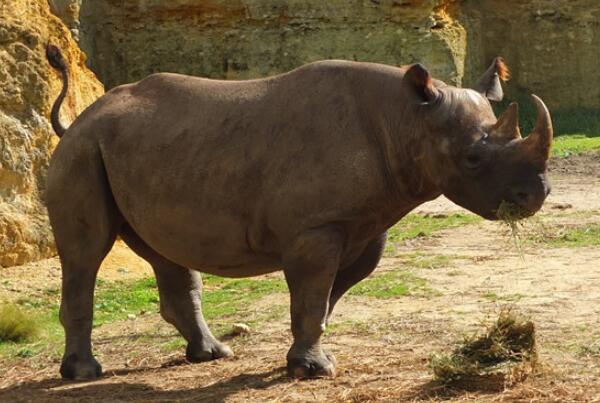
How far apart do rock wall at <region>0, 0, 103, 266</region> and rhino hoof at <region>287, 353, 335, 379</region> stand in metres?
5.03

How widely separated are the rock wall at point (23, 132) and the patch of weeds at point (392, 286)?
322 cm

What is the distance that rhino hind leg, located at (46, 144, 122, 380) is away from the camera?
8.46 meters

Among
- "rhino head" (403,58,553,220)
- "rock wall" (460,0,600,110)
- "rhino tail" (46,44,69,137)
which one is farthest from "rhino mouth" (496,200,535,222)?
"rock wall" (460,0,600,110)

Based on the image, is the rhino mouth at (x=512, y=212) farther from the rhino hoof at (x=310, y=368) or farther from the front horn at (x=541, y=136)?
the rhino hoof at (x=310, y=368)

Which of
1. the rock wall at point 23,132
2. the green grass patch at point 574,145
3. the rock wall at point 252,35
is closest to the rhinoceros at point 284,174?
the rock wall at point 23,132

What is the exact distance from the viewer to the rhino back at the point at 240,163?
25.3 ft

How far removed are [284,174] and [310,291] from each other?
2.32 feet

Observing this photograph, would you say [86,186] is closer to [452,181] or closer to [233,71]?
[452,181]

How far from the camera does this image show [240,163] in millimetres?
7996

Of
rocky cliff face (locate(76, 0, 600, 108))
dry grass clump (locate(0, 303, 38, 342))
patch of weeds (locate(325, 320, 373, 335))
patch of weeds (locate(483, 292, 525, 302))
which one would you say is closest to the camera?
patch of weeds (locate(325, 320, 373, 335))

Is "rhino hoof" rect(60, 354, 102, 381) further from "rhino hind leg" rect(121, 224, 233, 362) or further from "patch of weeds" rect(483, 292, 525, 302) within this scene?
"patch of weeds" rect(483, 292, 525, 302)

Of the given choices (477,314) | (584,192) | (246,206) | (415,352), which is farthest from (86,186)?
(584,192)

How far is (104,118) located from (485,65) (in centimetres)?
1858

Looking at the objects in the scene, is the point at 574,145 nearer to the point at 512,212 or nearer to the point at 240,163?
the point at 240,163
